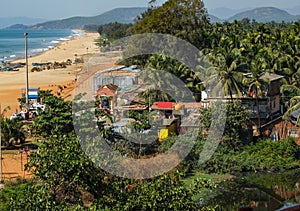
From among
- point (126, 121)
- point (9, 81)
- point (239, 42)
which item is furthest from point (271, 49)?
point (9, 81)

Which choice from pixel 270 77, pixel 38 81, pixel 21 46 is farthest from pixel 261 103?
pixel 21 46

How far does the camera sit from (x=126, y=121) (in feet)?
64.4

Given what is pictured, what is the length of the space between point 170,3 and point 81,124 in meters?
15.1

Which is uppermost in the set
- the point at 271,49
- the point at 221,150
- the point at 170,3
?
the point at 170,3

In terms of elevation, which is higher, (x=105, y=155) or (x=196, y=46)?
(x=196, y=46)

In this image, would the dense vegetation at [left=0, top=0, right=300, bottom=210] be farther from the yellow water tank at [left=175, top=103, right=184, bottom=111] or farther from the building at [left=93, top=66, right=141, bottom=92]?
the yellow water tank at [left=175, top=103, right=184, bottom=111]

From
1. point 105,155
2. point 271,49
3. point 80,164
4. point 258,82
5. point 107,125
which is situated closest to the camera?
point 80,164

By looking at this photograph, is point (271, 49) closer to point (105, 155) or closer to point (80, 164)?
point (105, 155)

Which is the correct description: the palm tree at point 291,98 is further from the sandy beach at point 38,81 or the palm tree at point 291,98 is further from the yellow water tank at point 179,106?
the sandy beach at point 38,81

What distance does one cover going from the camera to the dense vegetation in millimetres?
8188

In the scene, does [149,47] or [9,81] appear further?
[9,81]

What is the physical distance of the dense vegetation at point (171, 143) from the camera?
8188 millimetres

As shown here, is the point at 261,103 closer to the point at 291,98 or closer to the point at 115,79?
the point at 291,98

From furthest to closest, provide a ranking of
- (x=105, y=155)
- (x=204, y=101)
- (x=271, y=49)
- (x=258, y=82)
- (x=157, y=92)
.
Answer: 1. (x=271, y=49)
2. (x=157, y=92)
3. (x=204, y=101)
4. (x=258, y=82)
5. (x=105, y=155)
